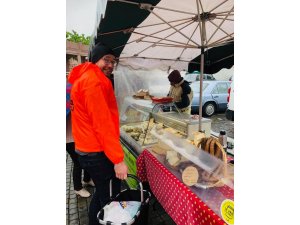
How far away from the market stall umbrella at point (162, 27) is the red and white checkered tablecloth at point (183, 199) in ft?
5.02

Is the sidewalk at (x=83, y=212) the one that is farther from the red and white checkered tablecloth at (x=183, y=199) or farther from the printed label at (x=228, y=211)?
the printed label at (x=228, y=211)

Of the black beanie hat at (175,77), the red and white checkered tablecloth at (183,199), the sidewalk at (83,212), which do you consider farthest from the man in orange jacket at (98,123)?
the black beanie hat at (175,77)

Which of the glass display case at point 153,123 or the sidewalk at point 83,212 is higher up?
the glass display case at point 153,123

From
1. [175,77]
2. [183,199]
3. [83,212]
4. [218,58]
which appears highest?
[218,58]

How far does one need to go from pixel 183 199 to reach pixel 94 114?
1.03 m

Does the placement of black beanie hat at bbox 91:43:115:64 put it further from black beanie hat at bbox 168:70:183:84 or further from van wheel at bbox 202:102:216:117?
van wheel at bbox 202:102:216:117

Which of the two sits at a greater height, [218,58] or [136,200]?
[218,58]

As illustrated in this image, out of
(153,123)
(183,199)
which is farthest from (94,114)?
(153,123)

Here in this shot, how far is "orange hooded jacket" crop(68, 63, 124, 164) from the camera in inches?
76.4

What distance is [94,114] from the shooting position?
1.95 metres

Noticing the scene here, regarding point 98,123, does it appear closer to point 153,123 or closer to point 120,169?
point 120,169

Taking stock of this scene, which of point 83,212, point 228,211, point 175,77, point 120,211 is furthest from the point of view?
point 175,77

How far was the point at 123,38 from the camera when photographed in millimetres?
3381

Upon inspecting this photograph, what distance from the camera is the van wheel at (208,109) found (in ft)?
35.1
